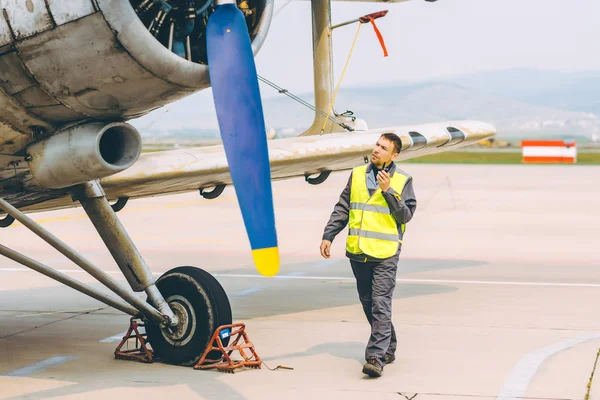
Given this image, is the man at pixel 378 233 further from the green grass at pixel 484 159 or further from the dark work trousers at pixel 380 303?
the green grass at pixel 484 159

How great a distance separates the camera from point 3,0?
5.58 meters

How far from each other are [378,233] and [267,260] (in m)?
1.86

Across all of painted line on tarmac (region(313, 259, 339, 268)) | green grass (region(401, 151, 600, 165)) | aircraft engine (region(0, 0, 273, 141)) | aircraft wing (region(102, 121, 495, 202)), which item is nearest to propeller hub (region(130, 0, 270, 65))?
aircraft engine (region(0, 0, 273, 141))

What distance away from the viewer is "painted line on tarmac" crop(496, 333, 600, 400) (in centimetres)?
637

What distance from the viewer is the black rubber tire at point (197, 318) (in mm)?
7289

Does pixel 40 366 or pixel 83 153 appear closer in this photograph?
pixel 83 153

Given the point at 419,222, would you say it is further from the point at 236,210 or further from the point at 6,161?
the point at 6,161

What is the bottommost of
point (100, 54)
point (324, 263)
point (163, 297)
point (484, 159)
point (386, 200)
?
point (484, 159)

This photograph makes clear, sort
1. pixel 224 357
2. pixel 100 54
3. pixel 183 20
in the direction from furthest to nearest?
pixel 224 357 → pixel 183 20 → pixel 100 54

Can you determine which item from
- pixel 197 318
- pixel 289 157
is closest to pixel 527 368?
pixel 197 318

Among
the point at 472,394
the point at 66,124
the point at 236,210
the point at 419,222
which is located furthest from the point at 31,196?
the point at 236,210

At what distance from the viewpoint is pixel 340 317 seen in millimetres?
9250

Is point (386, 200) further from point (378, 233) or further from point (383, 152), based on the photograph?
point (383, 152)

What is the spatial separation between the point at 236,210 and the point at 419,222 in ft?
16.3
